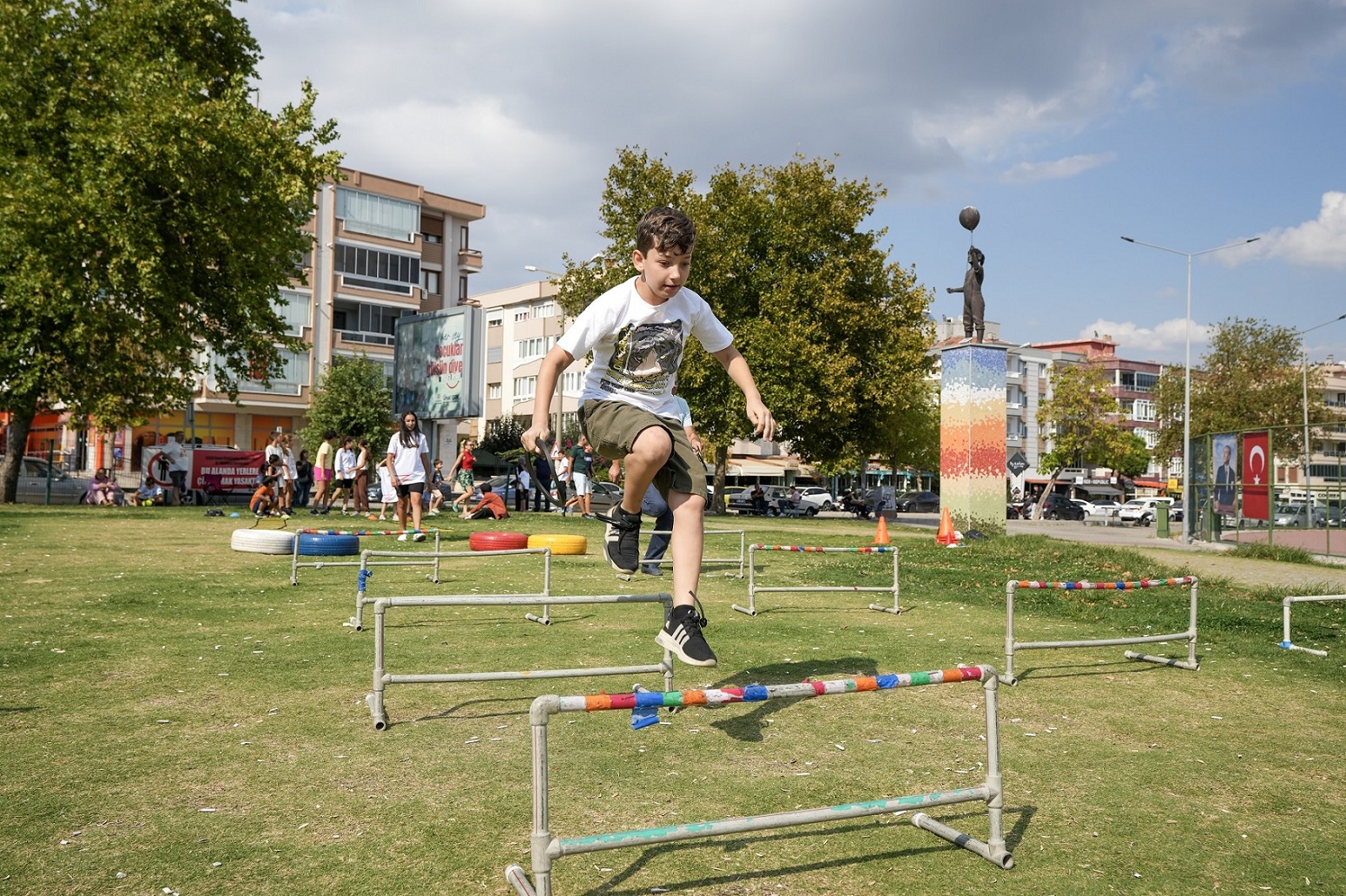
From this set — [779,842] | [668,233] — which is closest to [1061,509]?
[668,233]

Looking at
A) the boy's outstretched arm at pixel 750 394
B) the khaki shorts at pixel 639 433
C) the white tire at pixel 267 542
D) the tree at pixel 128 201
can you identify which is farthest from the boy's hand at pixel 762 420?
the tree at pixel 128 201

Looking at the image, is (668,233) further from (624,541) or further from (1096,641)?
(1096,641)

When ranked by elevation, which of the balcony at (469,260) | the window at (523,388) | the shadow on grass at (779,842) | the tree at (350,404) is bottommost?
the shadow on grass at (779,842)

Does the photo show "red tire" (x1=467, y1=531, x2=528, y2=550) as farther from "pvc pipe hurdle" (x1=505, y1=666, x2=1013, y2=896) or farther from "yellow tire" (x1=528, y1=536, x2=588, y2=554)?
"pvc pipe hurdle" (x1=505, y1=666, x2=1013, y2=896)

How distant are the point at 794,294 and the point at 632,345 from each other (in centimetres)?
3168

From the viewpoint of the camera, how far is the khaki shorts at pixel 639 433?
4977 millimetres

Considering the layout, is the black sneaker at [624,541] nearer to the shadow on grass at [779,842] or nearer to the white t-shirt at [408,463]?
the shadow on grass at [779,842]

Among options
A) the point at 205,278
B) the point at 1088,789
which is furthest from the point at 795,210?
the point at 1088,789

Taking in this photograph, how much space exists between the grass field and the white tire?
4792 millimetres

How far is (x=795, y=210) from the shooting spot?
37.1 metres

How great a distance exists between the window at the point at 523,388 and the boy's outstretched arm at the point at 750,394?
74.4m

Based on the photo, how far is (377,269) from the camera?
5706 cm

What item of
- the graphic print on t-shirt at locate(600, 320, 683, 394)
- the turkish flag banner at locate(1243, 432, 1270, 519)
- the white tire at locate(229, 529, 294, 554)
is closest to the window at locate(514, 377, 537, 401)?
the turkish flag banner at locate(1243, 432, 1270, 519)

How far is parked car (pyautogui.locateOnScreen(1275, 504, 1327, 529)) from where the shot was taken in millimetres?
21281
